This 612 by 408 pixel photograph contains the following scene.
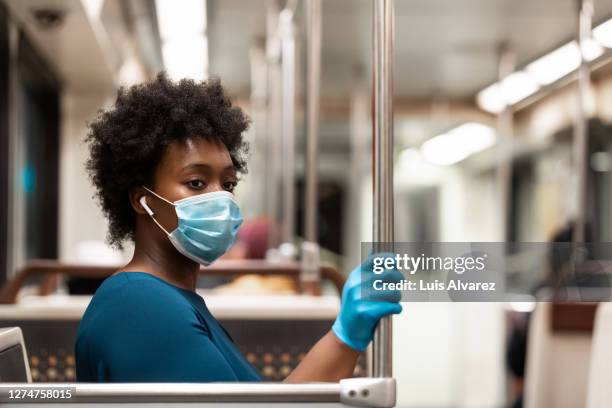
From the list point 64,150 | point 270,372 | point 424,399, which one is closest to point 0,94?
point 64,150

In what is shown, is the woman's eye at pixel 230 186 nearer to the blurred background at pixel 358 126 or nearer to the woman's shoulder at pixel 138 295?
the woman's shoulder at pixel 138 295

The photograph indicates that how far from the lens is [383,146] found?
1181 millimetres

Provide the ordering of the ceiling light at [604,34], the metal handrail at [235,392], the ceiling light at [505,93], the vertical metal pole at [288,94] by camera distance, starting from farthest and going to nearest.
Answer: the ceiling light at [505,93] < the vertical metal pole at [288,94] < the ceiling light at [604,34] < the metal handrail at [235,392]

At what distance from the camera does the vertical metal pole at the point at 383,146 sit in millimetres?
1157

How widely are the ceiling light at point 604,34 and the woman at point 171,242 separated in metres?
0.80

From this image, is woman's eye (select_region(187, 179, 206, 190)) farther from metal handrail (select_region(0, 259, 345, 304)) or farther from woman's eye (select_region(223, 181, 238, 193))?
metal handrail (select_region(0, 259, 345, 304))

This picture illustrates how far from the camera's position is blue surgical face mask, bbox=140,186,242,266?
1227 millimetres

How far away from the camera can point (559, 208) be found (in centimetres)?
603

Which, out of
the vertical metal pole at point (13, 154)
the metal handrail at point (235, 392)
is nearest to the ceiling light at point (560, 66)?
the metal handrail at point (235, 392)

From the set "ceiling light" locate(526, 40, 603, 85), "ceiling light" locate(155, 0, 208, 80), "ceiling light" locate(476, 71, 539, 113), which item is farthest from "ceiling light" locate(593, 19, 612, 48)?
"ceiling light" locate(155, 0, 208, 80)

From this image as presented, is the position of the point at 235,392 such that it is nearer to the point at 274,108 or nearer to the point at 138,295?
the point at 138,295

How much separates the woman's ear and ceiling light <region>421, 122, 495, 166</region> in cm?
529

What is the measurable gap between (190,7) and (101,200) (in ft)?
12.8

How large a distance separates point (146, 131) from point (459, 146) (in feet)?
19.8
